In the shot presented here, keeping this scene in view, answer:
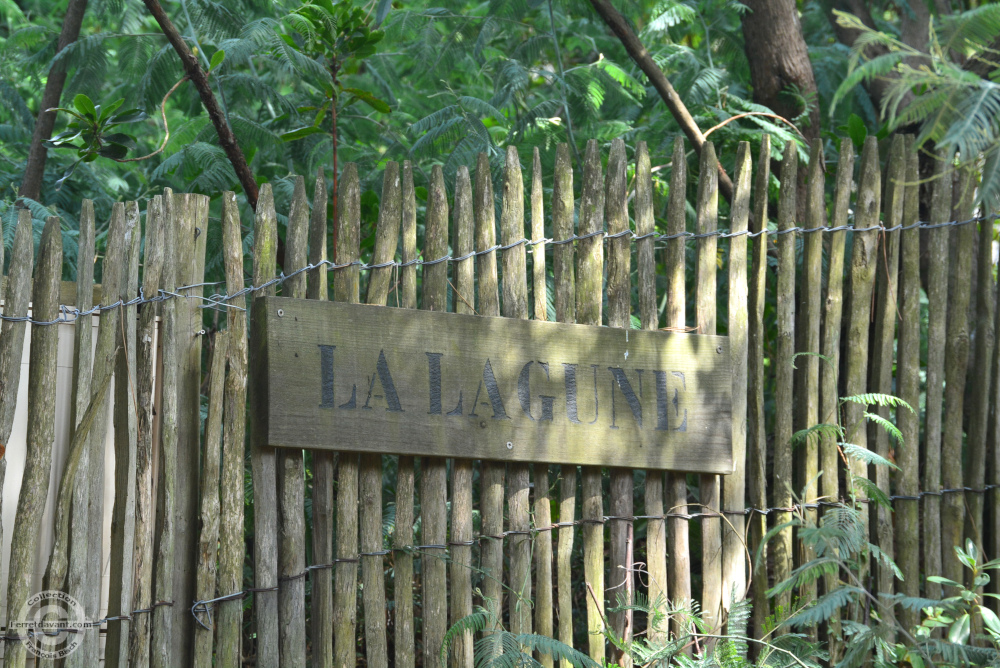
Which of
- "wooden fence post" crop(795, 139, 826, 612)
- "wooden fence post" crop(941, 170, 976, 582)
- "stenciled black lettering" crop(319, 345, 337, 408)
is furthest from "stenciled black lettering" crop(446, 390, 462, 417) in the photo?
"wooden fence post" crop(941, 170, 976, 582)

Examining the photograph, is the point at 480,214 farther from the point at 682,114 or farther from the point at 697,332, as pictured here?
the point at 682,114

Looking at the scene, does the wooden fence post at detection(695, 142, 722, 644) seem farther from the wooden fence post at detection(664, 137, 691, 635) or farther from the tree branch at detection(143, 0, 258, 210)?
the tree branch at detection(143, 0, 258, 210)

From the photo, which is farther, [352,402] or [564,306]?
[564,306]

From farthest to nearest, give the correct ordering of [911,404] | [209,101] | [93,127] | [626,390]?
[209,101]
[911,404]
[93,127]
[626,390]

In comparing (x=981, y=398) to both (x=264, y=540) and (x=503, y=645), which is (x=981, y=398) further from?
(x=264, y=540)

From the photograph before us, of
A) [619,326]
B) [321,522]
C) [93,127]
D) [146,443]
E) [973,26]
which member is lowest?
[321,522]

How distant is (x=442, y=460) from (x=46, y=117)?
2.76 metres

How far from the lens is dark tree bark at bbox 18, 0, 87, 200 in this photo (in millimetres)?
4094

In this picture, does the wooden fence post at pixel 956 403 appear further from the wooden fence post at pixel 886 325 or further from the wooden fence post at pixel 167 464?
the wooden fence post at pixel 167 464

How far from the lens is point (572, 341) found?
9.96 feet

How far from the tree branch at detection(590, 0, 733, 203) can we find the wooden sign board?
49.4 inches

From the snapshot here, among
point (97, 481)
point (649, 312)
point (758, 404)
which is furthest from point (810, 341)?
point (97, 481)

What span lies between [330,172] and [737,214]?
98.8 inches

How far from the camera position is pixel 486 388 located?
9.48 feet
